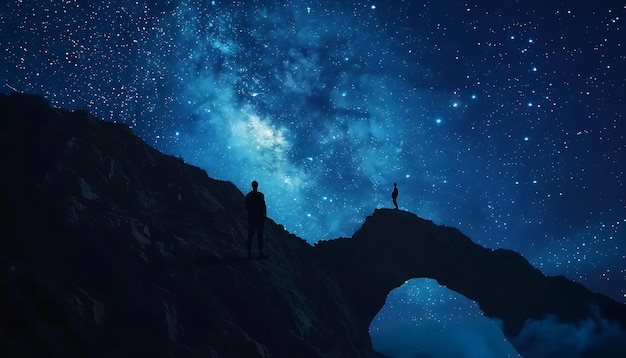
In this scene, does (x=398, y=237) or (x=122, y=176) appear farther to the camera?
(x=398, y=237)

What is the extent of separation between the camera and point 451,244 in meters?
31.8

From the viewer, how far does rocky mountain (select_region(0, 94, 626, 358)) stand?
9992 millimetres

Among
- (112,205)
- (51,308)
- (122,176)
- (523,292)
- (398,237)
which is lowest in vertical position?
(51,308)

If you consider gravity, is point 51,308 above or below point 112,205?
below

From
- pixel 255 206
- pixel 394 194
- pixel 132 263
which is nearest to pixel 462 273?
pixel 394 194

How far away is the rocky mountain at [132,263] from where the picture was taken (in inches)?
393

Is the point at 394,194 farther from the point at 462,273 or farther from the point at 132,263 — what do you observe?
the point at 132,263

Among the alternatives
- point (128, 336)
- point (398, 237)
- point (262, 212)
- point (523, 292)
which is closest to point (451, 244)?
point (398, 237)

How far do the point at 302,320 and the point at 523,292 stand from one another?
25219mm

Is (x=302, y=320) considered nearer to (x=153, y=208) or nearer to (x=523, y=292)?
(x=153, y=208)

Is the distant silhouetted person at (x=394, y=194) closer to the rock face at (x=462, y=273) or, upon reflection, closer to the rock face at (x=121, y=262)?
the rock face at (x=462, y=273)

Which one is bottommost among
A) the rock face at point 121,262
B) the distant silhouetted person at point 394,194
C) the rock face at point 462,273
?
the rock face at point 121,262

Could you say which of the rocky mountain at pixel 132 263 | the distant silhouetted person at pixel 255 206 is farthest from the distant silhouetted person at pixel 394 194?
the distant silhouetted person at pixel 255 206

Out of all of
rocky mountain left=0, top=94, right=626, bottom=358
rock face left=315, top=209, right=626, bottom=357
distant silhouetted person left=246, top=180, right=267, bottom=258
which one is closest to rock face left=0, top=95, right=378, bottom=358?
rocky mountain left=0, top=94, right=626, bottom=358
